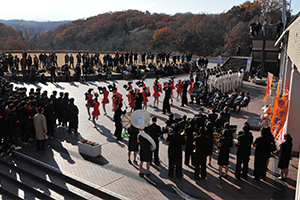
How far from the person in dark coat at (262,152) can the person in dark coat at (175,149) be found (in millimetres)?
2182

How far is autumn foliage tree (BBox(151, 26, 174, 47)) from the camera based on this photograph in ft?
193

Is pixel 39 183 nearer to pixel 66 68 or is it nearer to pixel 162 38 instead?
pixel 66 68

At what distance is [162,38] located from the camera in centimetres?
5944

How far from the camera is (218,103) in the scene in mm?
14836

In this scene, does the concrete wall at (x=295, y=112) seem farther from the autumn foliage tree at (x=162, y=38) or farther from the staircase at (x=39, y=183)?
the autumn foliage tree at (x=162, y=38)

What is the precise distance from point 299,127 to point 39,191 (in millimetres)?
9007

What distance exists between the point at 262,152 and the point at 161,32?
5499 cm

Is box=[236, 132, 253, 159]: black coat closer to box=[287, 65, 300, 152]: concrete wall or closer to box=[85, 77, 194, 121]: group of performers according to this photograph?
box=[287, 65, 300, 152]: concrete wall

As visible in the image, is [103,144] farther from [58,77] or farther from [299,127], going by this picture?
[58,77]

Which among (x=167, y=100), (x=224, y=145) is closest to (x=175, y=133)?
(x=224, y=145)

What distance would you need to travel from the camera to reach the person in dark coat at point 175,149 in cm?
734

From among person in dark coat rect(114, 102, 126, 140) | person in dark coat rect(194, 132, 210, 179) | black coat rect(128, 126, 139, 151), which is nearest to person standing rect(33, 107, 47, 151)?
person in dark coat rect(114, 102, 126, 140)

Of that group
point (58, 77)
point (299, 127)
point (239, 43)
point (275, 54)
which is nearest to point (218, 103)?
point (299, 127)

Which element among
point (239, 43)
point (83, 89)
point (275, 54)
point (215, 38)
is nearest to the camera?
point (83, 89)
